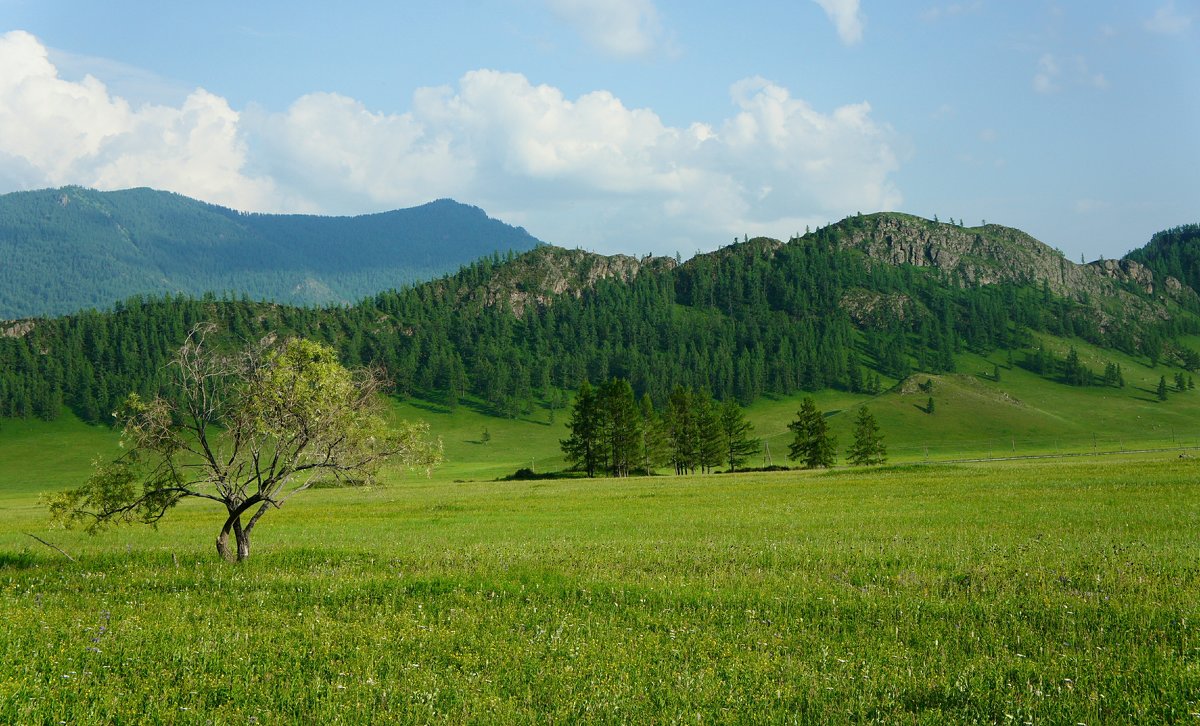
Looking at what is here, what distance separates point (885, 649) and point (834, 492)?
42.9 m

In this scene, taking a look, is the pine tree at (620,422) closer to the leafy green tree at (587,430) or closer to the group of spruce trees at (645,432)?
the group of spruce trees at (645,432)

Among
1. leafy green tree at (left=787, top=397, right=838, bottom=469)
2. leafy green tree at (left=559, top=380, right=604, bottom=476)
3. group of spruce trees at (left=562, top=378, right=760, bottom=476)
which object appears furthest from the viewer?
leafy green tree at (left=787, top=397, right=838, bottom=469)

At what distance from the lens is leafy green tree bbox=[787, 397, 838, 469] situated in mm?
116750

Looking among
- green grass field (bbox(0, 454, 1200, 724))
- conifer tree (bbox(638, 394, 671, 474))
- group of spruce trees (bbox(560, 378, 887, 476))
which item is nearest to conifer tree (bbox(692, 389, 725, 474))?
group of spruce trees (bbox(560, 378, 887, 476))

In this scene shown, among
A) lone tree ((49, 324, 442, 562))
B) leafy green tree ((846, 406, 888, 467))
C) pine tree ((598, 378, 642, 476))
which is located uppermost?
lone tree ((49, 324, 442, 562))

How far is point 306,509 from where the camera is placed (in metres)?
57.5

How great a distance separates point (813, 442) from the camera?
385ft

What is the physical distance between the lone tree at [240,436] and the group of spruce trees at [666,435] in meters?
89.7

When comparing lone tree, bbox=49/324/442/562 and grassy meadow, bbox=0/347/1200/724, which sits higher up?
lone tree, bbox=49/324/442/562

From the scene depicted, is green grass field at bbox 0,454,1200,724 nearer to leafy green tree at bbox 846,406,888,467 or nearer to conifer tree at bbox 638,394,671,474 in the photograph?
conifer tree at bbox 638,394,671,474

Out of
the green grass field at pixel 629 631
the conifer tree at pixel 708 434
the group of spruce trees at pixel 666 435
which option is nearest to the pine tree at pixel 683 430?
the group of spruce trees at pixel 666 435

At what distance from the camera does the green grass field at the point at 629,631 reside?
9648mm

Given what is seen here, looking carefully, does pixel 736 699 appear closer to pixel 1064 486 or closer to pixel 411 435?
pixel 411 435

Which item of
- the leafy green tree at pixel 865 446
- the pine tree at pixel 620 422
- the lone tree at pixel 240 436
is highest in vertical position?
the lone tree at pixel 240 436
